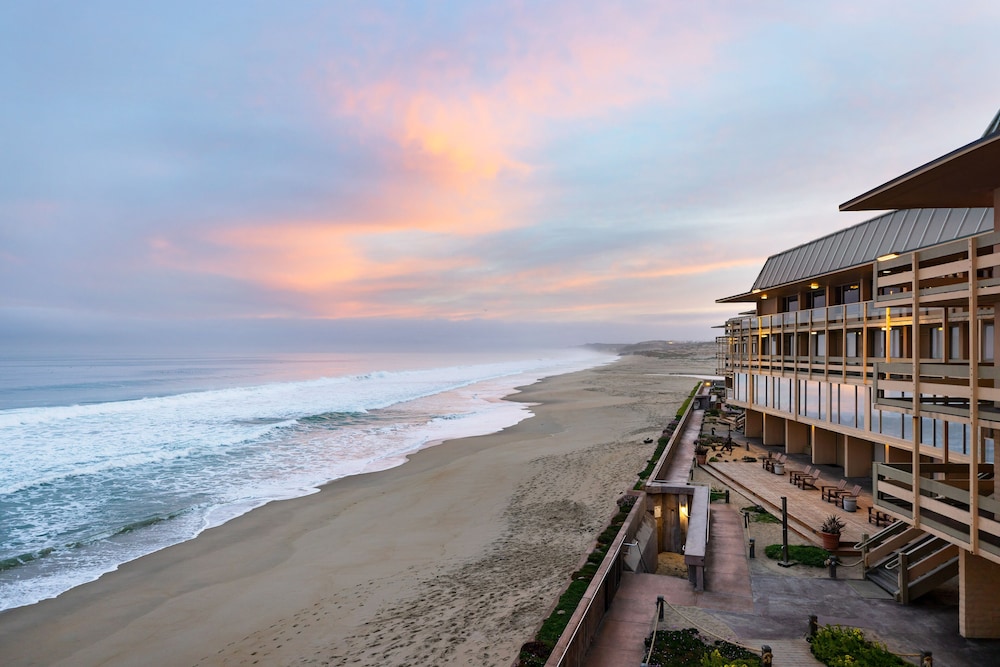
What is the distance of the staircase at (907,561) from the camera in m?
10.7

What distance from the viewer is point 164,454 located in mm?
29219

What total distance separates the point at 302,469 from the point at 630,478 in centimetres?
1547

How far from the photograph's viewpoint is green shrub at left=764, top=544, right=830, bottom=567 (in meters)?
12.9

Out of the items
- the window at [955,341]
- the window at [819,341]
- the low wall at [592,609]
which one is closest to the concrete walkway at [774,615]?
the low wall at [592,609]

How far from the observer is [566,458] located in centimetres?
2644

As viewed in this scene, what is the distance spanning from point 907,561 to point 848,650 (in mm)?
3529

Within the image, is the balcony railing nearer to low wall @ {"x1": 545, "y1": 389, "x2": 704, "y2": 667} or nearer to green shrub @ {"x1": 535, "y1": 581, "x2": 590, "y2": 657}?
low wall @ {"x1": 545, "y1": 389, "x2": 704, "y2": 667}

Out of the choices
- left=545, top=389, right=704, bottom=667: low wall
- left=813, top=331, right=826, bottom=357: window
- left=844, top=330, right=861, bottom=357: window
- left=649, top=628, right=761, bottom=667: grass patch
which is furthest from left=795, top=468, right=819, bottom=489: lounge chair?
left=649, top=628, right=761, bottom=667: grass patch

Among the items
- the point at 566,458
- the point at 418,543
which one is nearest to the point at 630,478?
the point at 566,458

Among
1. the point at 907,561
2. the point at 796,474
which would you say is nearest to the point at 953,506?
the point at 907,561

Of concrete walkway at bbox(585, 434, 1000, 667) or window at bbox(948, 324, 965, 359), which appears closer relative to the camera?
concrete walkway at bbox(585, 434, 1000, 667)

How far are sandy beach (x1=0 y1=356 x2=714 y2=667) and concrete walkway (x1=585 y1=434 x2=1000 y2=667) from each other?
1.86 meters

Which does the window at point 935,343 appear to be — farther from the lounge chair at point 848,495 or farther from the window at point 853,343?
the lounge chair at point 848,495

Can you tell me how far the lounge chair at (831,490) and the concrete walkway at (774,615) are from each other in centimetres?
593
